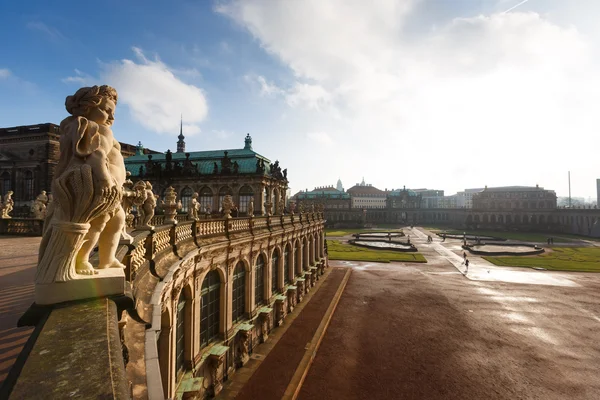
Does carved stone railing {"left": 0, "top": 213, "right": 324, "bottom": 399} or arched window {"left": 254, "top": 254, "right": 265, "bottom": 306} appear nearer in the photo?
carved stone railing {"left": 0, "top": 213, "right": 324, "bottom": 399}

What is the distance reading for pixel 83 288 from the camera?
15.6ft

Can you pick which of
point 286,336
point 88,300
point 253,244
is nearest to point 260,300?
point 286,336

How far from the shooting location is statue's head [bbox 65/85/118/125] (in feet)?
16.8

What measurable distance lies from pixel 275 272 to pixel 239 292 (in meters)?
6.65

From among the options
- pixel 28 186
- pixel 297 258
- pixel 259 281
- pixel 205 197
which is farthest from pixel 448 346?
pixel 28 186

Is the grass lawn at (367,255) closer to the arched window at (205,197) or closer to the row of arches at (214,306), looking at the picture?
the arched window at (205,197)

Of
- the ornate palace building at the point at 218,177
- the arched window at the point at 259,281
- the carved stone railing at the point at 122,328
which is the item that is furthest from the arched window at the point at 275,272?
the carved stone railing at the point at 122,328

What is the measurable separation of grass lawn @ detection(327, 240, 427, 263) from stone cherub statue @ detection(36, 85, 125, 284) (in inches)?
2146

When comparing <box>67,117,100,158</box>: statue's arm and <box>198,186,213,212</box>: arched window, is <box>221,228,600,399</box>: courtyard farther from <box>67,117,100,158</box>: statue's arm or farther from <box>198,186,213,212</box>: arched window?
<box>198,186,213,212</box>: arched window

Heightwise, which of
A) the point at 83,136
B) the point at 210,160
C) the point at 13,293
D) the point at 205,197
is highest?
the point at 210,160

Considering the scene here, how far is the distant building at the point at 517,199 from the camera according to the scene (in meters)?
133

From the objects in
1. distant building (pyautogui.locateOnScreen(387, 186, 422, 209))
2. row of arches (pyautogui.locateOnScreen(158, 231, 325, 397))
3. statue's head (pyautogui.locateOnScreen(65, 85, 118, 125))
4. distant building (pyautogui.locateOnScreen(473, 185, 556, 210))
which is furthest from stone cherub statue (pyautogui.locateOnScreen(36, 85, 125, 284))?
distant building (pyautogui.locateOnScreen(387, 186, 422, 209))

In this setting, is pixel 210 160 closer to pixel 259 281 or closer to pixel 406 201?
pixel 259 281

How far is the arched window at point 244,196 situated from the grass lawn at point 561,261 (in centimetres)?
4602
